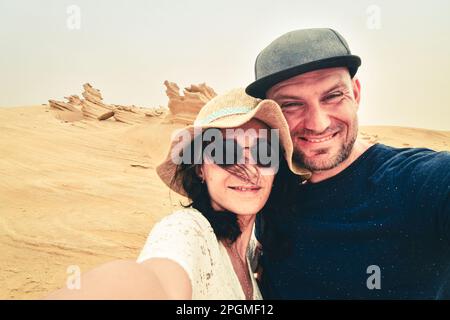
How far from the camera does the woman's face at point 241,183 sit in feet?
5.75

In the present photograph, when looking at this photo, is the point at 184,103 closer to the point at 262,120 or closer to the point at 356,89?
the point at 356,89

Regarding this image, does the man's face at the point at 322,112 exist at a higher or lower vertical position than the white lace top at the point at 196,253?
higher

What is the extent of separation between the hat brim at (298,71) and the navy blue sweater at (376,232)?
1.55ft

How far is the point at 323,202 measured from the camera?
1971 mm

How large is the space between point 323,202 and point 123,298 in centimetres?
129

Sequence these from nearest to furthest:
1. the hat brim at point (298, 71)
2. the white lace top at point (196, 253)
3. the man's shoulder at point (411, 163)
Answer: the white lace top at point (196, 253) < the man's shoulder at point (411, 163) < the hat brim at point (298, 71)

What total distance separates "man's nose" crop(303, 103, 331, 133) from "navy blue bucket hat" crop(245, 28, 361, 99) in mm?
213

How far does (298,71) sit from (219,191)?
2.39ft

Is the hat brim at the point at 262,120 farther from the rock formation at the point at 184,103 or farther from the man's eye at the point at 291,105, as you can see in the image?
the rock formation at the point at 184,103

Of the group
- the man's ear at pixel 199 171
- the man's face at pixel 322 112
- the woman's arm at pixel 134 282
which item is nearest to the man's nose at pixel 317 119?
the man's face at pixel 322 112

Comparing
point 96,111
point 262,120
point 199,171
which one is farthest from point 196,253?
point 96,111

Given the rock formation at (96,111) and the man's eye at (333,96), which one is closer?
the man's eye at (333,96)
